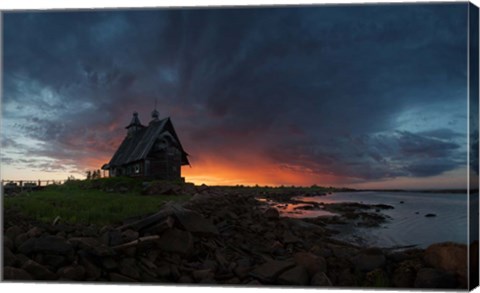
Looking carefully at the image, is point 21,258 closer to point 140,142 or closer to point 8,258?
point 8,258

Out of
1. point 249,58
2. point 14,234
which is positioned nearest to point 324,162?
point 249,58

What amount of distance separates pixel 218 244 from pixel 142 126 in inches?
91.9

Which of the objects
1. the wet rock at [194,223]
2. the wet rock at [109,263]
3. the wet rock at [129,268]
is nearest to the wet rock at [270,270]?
the wet rock at [194,223]

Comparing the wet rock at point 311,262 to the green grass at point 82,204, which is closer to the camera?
the wet rock at point 311,262

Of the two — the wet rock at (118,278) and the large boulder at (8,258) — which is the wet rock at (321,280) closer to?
the wet rock at (118,278)

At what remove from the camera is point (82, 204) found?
8.99 m

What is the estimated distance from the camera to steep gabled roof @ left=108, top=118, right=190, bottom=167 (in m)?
8.80

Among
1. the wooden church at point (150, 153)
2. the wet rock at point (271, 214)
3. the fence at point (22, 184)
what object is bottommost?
the wet rock at point (271, 214)

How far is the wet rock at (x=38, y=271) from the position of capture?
837 centimetres

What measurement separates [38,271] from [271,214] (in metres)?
3.82

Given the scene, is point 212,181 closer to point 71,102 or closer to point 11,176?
point 71,102

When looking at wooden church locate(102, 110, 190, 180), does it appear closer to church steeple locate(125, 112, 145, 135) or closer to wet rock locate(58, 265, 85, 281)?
church steeple locate(125, 112, 145, 135)

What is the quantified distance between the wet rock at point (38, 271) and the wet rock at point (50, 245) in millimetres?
219

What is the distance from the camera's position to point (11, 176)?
9.08 metres
